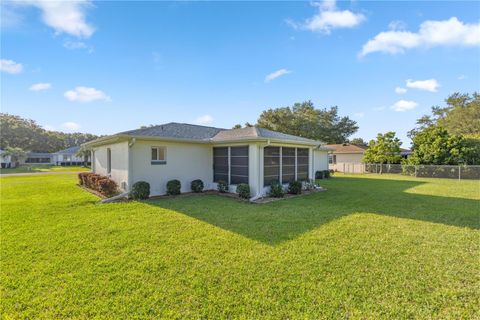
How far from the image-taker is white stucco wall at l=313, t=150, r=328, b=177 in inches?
731

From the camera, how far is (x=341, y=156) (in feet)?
90.1

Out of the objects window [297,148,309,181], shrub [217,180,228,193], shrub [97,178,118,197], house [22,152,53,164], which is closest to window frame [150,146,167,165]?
shrub [97,178,118,197]

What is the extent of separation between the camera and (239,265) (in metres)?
3.66

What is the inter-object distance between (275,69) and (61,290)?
15881mm

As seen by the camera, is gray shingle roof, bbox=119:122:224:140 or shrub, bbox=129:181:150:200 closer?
Answer: shrub, bbox=129:181:150:200

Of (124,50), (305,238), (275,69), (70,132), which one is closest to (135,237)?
(305,238)

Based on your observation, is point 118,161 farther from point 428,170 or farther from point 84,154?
point 84,154

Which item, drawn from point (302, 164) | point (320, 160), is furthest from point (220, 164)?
point (320, 160)

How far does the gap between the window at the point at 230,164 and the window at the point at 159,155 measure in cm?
253

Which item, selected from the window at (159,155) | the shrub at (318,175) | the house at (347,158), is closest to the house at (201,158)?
the window at (159,155)

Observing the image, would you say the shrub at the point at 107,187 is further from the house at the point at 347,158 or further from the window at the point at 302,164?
the house at the point at 347,158

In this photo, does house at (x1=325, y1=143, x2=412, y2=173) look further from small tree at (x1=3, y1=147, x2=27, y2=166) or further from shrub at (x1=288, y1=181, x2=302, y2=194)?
small tree at (x1=3, y1=147, x2=27, y2=166)

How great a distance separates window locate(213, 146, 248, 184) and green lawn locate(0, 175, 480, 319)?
10.7 feet

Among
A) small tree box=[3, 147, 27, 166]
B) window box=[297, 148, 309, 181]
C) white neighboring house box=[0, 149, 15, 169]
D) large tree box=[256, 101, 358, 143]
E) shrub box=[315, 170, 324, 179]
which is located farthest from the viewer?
small tree box=[3, 147, 27, 166]
